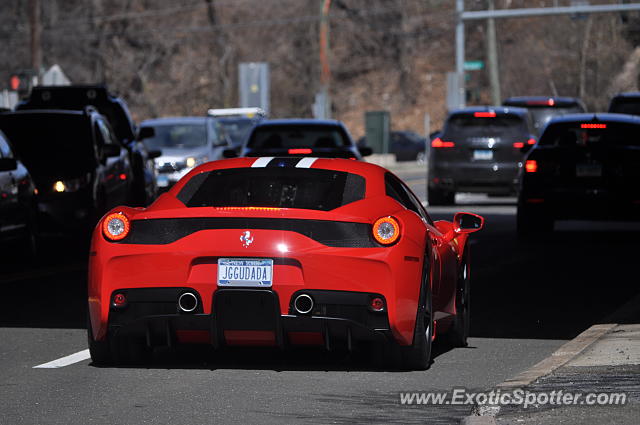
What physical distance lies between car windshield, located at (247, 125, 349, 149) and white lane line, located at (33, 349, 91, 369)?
13.9m

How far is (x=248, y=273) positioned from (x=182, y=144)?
2395 centimetres

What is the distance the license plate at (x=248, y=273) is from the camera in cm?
909

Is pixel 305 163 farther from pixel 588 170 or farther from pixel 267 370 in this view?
pixel 588 170

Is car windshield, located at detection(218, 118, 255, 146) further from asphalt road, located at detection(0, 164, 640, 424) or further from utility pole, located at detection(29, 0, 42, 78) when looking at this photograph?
asphalt road, located at detection(0, 164, 640, 424)

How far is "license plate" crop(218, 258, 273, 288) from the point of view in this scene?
358 inches

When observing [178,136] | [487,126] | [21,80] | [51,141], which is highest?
[51,141]

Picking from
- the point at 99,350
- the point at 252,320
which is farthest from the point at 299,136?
the point at 252,320

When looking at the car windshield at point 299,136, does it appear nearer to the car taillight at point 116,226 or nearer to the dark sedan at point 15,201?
the dark sedan at point 15,201

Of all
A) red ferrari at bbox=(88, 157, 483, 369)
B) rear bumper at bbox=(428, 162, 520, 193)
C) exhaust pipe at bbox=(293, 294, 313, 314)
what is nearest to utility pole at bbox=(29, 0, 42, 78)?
rear bumper at bbox=(428, 162, 520, 193)

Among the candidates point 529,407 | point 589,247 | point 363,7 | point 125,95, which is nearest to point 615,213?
point 589,247

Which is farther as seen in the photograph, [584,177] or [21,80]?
[21,80]

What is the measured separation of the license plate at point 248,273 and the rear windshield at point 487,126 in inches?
816

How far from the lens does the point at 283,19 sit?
85.4 m

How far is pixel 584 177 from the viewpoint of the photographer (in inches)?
843
